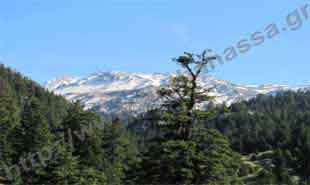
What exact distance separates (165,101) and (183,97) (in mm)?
1404

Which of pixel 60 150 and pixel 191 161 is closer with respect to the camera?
pixel 191 161

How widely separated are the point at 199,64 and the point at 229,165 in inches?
287

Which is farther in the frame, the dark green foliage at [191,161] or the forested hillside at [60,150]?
the forested hillside at [60,150]

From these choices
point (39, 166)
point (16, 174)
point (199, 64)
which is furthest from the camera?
point (16, 174)

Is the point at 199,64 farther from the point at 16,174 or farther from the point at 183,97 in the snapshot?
the point at 16,174

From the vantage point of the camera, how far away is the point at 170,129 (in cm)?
3653

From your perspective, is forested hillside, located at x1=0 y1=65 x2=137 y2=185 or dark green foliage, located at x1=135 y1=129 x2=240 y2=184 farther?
forested hillside, located at x1=0 y1=65 x2=137 y2=185

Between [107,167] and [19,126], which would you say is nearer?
[19,126]

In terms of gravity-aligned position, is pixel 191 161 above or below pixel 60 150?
below

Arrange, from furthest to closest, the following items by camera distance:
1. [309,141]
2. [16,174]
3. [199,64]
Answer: [309,141] < [16,174] < [199,64]

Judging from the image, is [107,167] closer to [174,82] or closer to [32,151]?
[32,151]

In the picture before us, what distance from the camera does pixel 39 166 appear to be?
1922 inches

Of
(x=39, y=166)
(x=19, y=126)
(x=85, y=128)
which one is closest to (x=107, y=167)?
(x=19, y=126)

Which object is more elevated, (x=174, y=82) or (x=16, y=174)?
(x=174, y=82)
